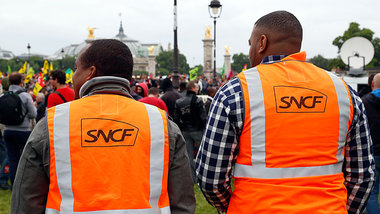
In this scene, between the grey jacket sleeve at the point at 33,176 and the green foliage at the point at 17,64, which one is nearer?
the grey jacket sleeve at the point at 33,176

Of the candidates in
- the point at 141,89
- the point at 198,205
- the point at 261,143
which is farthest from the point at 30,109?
the point at 261,143

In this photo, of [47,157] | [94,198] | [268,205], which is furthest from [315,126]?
[47,157]

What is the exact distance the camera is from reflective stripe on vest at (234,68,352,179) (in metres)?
1.96

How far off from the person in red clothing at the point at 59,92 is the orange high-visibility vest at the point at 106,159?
12.6 feet

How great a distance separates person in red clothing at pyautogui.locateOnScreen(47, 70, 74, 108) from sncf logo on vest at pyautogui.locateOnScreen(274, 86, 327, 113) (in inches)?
162

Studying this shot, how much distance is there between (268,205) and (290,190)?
0.43 feet

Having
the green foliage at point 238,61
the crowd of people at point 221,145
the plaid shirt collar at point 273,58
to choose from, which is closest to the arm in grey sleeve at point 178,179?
the crowd of people at point 221,145

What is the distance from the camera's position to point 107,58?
195 centimetres

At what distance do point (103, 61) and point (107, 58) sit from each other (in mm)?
25

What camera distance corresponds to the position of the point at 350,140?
2225 millimetres

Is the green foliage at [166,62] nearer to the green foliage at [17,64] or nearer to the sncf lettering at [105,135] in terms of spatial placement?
the green foliage at [17,64]

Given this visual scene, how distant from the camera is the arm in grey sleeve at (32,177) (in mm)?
1714

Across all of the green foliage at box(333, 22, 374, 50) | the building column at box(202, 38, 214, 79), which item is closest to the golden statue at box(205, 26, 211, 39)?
the building column at box(202, 38, 214, 79)

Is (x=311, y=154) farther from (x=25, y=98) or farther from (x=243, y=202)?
(x=25, y=98)
